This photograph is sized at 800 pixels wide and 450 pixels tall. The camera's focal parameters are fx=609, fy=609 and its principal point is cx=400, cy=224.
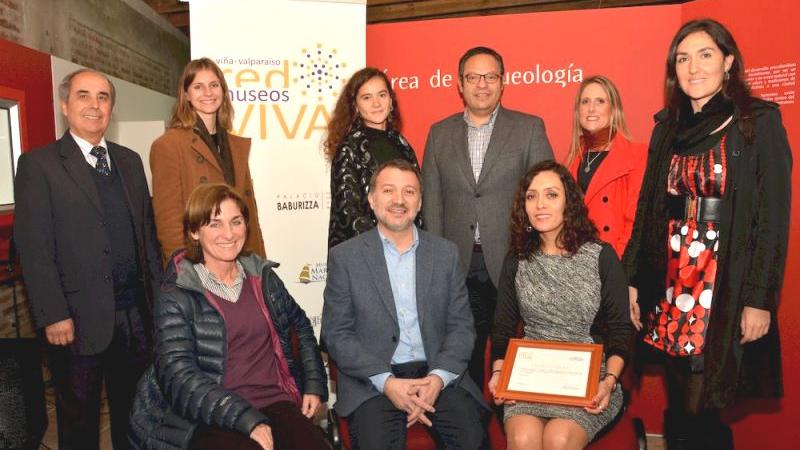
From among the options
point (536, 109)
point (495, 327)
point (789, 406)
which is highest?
point (536, 109)

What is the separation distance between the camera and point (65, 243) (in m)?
2.59

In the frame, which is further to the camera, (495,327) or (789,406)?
(789,406)

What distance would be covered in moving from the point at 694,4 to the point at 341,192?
2490 millimetres

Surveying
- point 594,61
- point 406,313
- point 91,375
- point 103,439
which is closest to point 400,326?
point 406,313

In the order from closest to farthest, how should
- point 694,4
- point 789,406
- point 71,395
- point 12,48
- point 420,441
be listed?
point 420,441 < point 71,395 < point 789,406 < point 694,4 < point 12,48

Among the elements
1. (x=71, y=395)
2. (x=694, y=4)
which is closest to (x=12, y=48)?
(x=71, y=395)

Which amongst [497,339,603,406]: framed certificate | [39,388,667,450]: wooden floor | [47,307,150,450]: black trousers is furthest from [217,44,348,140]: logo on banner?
[497,339,603,406]: framed certificate

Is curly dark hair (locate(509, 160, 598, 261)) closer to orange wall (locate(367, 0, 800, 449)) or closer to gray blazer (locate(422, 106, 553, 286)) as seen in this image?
gray blazer (locate(422, 106, 553, 286))

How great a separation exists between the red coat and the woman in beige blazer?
173 centimetres

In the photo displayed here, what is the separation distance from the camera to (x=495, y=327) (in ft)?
8.77

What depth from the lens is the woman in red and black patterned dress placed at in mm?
2236

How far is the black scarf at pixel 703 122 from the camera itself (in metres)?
2.33

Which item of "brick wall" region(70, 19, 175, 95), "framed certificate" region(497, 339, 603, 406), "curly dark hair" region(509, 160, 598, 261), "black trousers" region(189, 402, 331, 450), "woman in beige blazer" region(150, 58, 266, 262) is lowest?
"black trousers" region(189, 402, 331, 450)

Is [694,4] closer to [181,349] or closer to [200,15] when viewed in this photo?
[200,15]
